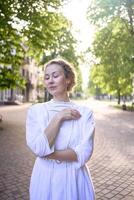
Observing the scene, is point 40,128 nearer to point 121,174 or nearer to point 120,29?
point 121,174

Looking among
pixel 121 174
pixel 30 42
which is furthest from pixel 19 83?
pixel 121 174

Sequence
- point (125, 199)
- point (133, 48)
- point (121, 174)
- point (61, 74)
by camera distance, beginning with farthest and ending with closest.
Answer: point (133, 48), point (121, 174), point (125, 199), point (61, 74)

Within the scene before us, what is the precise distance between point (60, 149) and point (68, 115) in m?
0.27

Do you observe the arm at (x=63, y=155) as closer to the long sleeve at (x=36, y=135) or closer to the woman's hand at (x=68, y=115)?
the long sleeve at (x=36, y=135)

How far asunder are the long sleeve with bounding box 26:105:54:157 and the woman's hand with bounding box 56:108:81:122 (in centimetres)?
16

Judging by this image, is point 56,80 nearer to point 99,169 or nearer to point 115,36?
point 99,169

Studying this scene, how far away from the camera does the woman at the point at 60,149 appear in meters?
2.50

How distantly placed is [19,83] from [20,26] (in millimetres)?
3305

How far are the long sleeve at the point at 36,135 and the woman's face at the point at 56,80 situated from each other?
20 centimetres

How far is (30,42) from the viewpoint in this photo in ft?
54.9

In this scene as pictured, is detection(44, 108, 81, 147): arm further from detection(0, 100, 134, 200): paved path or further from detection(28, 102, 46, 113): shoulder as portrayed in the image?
detection(0, 100, 134, 200): paved path

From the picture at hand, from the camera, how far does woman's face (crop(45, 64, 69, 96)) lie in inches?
105

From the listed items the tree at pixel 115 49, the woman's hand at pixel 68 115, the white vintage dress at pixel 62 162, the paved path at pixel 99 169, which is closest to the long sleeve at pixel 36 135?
the white vintage dress at pixel 62 162

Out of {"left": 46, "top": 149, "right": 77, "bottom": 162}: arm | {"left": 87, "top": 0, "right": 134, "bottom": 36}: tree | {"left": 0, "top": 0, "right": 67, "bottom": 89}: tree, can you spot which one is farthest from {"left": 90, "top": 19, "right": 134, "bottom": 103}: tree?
{"left": 46, "top": 149, "right": 77, "bottom": 162}: arm
